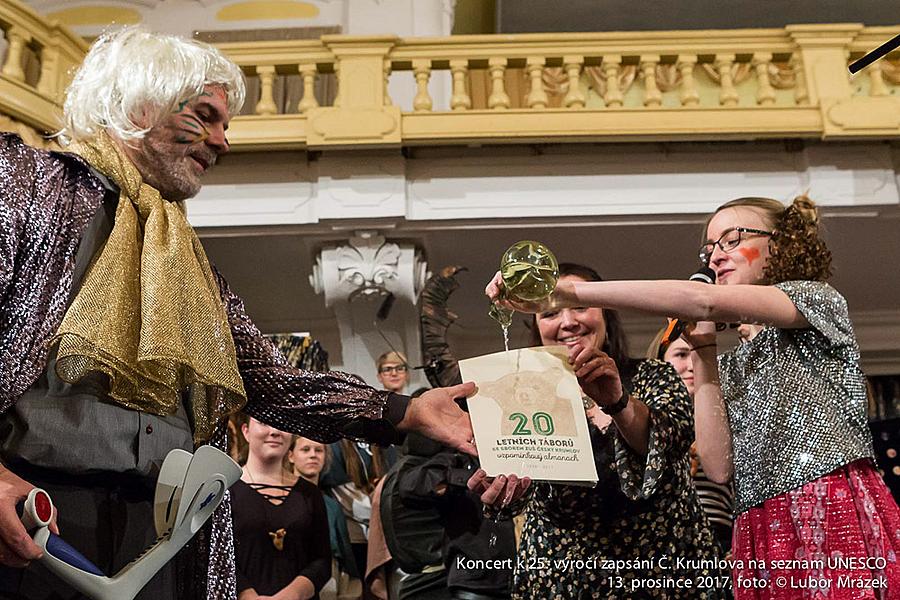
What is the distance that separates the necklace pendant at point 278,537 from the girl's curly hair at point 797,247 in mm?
2059

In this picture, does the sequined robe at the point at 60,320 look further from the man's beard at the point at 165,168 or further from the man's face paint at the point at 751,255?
the man's face paint at the point at 751,255

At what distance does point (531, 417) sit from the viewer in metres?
1.66

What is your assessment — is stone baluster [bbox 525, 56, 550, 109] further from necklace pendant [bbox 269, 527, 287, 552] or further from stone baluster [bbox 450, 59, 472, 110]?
necklace pendant [bbox 269, 527, 287, 552]

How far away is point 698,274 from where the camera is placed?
197 centimetres

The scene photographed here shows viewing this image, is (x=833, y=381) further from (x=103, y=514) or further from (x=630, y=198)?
(x=630, y=198)

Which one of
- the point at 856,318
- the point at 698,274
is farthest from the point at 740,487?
the point at 856,318

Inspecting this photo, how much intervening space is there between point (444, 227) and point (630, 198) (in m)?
1.07

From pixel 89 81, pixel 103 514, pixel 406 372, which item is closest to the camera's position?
pixel 103 514

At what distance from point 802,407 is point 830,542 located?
0.26 metres

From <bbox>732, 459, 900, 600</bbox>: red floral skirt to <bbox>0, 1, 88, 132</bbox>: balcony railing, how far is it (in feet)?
13.2

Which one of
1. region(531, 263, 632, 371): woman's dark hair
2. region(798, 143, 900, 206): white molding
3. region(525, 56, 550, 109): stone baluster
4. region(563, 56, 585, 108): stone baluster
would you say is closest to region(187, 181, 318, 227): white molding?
region(525, 56, 550, 109): stone baluster

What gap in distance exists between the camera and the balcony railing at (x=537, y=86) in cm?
509

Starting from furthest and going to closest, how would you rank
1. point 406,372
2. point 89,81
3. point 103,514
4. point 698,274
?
point 406,372 < point 698,274 < point 89,81 < point 103,514

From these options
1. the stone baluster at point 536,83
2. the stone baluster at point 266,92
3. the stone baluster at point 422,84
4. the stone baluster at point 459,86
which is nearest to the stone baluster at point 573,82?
the stone baluster at point 536,83
